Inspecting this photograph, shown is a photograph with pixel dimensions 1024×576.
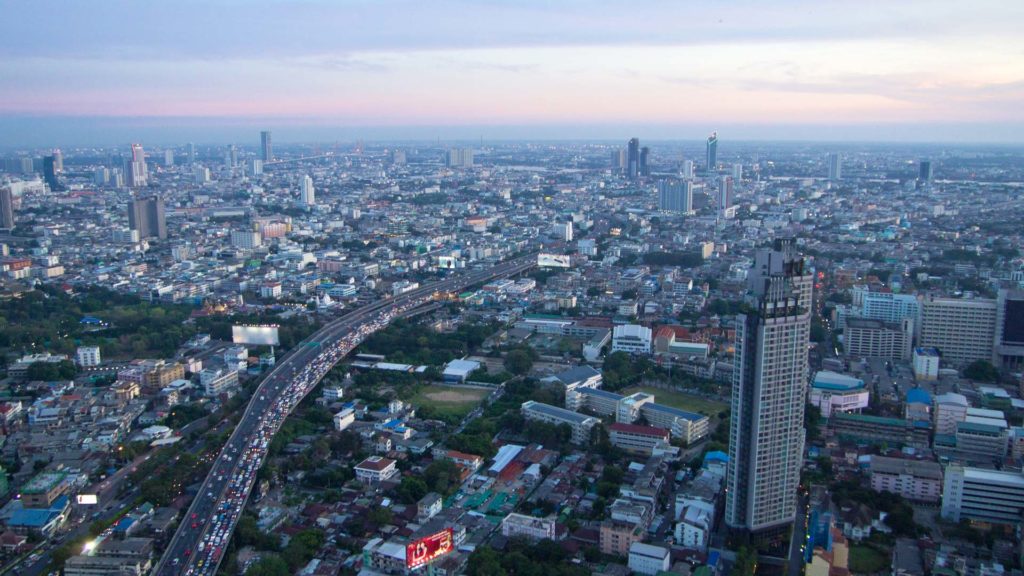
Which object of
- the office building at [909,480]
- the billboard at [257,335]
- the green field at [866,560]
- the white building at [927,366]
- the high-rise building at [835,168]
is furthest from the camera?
the high-rise building at [835,168]

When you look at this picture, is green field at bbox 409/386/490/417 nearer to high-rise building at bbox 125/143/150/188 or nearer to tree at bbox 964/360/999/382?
tree at bbox 964/360/999/382

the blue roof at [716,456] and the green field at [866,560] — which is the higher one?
the blue roof at [716,456]

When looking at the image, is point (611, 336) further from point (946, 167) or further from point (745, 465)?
point (946, 167)

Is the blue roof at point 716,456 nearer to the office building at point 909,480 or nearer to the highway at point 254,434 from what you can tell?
the office building at point 909,480

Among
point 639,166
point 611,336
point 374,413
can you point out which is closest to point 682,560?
point 374,413

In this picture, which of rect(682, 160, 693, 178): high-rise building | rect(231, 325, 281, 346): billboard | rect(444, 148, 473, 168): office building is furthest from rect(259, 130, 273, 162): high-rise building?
rect(231, 325, 281, 346): billboard

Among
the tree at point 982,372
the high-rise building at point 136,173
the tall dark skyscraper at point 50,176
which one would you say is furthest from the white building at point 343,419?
the high-rise building at point 136,173
